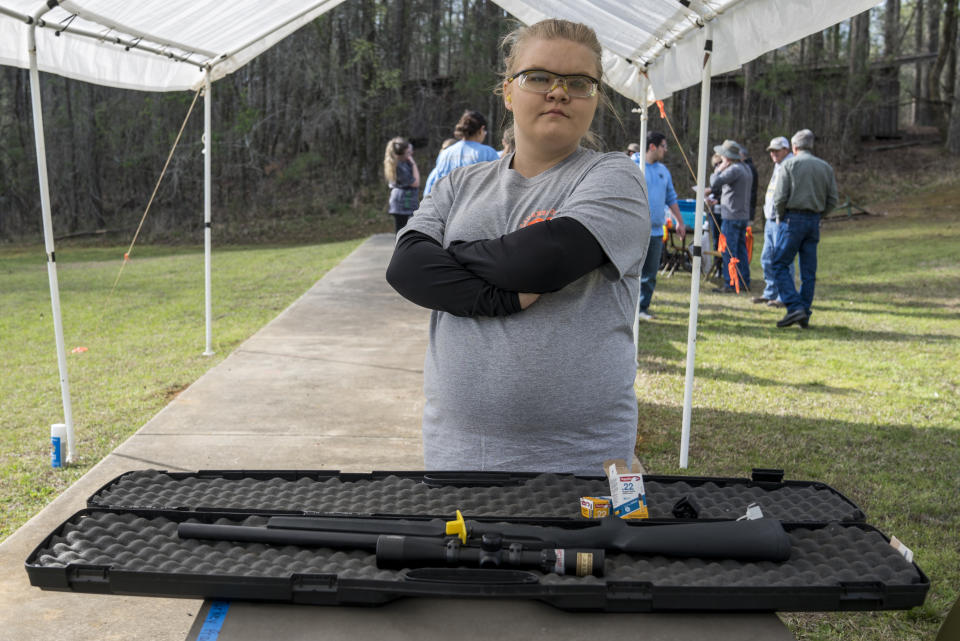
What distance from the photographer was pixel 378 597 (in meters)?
1.57

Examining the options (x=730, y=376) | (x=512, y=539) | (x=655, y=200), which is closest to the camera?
(x=512, y=539)

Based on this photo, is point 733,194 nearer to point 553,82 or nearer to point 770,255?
point 770,255

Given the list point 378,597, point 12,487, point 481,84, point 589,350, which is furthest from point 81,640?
point 481,84

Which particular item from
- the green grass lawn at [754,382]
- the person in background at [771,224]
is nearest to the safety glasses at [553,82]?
the green grass lawn at [754,382]

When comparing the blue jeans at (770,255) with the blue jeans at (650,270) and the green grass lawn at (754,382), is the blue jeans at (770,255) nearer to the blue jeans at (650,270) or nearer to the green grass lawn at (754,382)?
the green grass lawn at (754,382)

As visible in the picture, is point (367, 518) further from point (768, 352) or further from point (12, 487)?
point (768, 352)

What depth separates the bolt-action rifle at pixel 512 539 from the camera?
164 cm

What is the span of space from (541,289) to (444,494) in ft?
1.80

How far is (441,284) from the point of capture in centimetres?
217

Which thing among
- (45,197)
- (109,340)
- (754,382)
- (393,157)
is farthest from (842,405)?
(109,340)

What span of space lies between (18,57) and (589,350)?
3.88 m

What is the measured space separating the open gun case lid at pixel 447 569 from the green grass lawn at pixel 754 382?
5.76 ft

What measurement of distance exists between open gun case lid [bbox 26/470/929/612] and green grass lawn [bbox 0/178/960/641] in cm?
176

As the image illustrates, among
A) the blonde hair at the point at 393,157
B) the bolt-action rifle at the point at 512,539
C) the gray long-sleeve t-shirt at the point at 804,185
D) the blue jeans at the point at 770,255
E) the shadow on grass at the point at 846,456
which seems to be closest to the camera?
the bolt-action rifle at the point at 512,539
